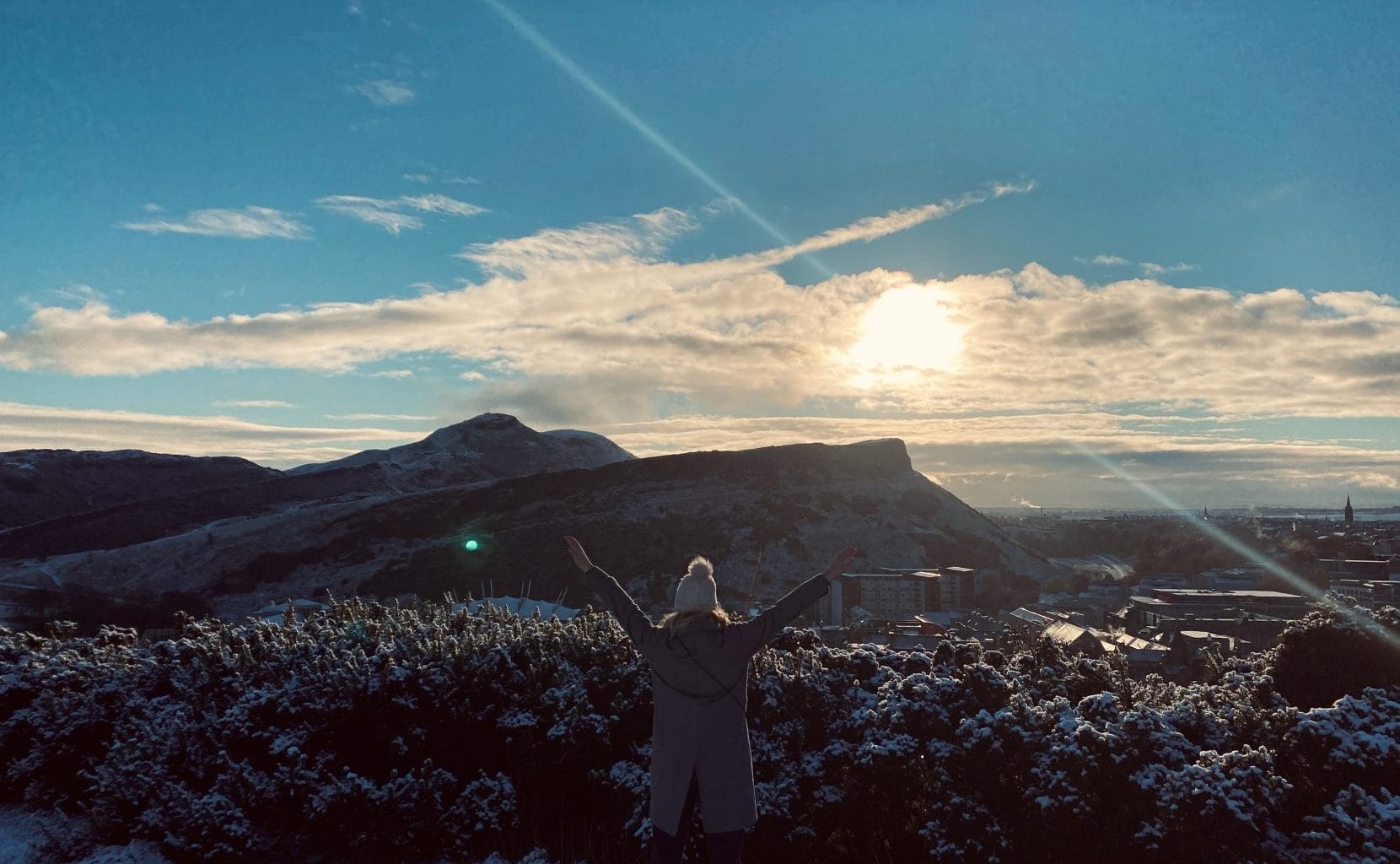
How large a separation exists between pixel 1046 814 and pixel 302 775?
211 inches

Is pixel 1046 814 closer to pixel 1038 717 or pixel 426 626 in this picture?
pixel 1038 717

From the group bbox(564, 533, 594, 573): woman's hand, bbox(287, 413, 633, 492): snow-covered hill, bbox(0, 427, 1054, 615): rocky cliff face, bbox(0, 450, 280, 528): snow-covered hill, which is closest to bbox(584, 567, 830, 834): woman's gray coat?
bbox(564, 533, 594, 573): woman's hand

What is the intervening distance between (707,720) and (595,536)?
6457cm

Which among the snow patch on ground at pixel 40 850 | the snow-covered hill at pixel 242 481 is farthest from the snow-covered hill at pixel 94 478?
the snow patch on ground at pixel 40 850

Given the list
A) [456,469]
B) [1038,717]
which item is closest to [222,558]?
[456,469]

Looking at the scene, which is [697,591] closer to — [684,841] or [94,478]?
[684,841]

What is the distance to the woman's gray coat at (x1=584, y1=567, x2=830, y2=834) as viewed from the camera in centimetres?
491

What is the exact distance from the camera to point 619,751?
7.14m

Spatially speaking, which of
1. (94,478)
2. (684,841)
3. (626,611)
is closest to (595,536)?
(626,611)

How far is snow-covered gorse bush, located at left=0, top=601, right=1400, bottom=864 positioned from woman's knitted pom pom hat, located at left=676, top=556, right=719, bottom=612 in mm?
2212

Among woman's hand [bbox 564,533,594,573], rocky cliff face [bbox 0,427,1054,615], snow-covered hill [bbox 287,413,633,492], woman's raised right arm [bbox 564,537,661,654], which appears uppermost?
snow-covered hill [bbox 287,413,633,492]

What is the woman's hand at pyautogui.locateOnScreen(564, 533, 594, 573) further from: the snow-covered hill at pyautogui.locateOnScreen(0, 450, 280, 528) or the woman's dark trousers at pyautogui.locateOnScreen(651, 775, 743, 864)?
the snow-covered hill at pyautogui.locateOnScreen(0, 450, 280, 528)

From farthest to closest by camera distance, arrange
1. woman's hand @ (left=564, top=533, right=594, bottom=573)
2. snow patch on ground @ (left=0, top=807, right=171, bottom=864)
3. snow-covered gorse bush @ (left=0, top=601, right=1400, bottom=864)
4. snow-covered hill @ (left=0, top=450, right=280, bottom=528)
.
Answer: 1. snow-covered hill @ (left=0, top=450, right=280, bottom=528)
2. snow patch on ground @ (left=0, top=807, right=171, bottom=864)
3. snow-covered gorse bush @ (left=0, top=601, right=1400, bottom=864)
4. woman's hand @ (left=564, top=533, right=594, bottom=573)

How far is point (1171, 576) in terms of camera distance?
259ft
